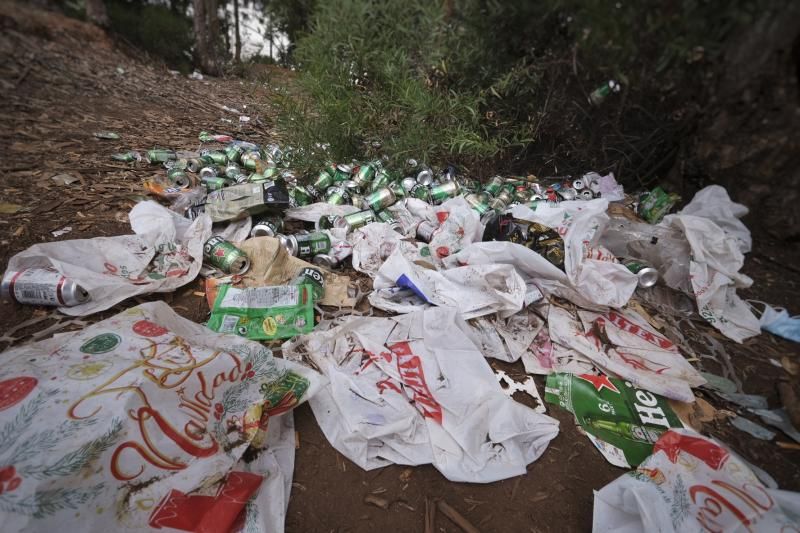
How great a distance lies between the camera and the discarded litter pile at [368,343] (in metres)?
0.86

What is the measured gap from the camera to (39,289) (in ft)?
4.71

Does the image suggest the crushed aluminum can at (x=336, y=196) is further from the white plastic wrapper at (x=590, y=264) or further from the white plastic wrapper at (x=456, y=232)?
the white plastic wrapper at (x=590, y=264)

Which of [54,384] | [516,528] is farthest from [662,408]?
[54,384]

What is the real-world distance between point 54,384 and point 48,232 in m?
1.56

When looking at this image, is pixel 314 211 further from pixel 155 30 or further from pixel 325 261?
pixel 155 30

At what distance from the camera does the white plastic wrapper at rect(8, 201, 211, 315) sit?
1537mm

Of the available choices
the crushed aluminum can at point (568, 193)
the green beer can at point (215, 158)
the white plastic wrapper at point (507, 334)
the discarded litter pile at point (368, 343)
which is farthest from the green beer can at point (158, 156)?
the crushed aluminum can at point (568, 193)

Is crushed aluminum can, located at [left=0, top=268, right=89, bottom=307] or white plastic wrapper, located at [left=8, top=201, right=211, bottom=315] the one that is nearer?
crushed aluminum can, located at [left=0, top=268, right=89, bottom=307]

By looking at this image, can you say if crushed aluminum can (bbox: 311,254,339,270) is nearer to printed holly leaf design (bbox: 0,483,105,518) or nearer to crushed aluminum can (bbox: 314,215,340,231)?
crushed aluminum can (bbox: 314,215,340,231)

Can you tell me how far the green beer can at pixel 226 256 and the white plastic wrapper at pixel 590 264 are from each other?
1537mm

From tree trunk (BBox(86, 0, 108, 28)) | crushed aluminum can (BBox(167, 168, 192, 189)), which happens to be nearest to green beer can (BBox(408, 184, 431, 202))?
crushed aluminum can (BBox(167, 168, 192, 189))

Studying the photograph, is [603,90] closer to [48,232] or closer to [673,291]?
[673,291]

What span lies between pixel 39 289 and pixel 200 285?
0.57m

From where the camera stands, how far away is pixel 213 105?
15.1 ft
